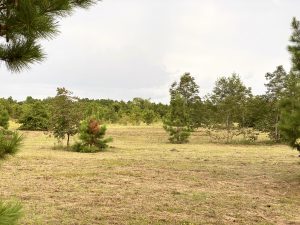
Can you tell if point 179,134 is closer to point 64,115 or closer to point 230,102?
point 230,102

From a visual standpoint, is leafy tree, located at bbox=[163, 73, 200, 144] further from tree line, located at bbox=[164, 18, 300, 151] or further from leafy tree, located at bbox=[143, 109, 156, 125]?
leafy tree, located at bbox=[143, 109, 156, 125]

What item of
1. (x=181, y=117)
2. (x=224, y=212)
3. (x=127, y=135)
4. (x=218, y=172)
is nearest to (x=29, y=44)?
(x=224, y=212)

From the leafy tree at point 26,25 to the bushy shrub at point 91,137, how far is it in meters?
17.3

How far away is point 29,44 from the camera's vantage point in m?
4.19

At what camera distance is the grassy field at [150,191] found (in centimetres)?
823

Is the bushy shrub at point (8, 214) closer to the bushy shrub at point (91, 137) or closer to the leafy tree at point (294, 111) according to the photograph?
the leafy tree at point (294, 111)

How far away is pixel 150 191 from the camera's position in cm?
1059

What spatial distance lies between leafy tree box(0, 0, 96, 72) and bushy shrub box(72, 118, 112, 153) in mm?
17349

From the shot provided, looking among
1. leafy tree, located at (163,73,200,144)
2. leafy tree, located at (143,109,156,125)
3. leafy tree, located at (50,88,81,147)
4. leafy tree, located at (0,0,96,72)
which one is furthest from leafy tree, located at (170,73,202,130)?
leafy tree, located at (0,0,96,72)

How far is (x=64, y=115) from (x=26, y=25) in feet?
63.4

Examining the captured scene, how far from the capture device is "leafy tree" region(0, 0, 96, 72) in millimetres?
3893

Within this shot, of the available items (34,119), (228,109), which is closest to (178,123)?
(228,109)

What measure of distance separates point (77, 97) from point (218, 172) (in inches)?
427

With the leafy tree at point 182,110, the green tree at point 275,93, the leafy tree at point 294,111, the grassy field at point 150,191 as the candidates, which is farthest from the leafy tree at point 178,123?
the leafy tree at point 294,111
